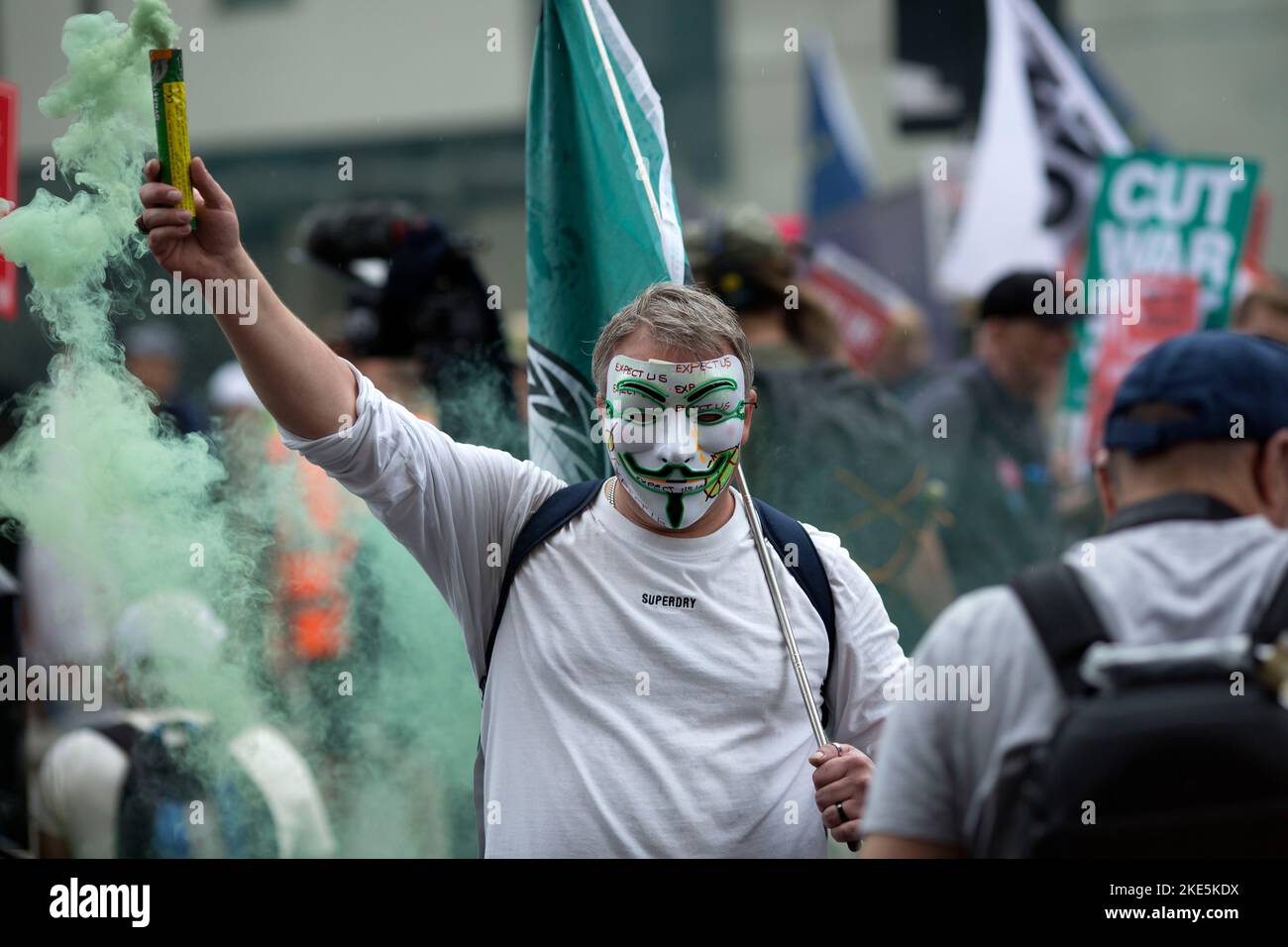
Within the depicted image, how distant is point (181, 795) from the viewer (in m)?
4.43

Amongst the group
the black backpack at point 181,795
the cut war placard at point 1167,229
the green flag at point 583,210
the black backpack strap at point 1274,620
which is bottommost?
the black backpack at point 181,795

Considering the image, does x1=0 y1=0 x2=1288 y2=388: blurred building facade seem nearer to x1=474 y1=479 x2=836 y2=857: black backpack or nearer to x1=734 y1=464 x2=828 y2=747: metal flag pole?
x1=474 y1=479 x2=836 y2=857: black backpack

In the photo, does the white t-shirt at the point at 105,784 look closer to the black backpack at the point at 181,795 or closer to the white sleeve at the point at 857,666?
the black backpack at the point at 181,795

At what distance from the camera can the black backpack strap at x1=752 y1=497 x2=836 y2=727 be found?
3002 mm

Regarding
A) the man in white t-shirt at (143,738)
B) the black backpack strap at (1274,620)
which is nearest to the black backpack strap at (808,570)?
the black backpack strap at (1274,620)

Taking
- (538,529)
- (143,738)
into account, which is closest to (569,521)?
(538,529)

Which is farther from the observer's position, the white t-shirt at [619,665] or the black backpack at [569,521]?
the black backpack at [569,521]

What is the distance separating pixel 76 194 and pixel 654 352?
1.30 m

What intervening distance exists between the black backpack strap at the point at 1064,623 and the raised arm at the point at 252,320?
1.22 m

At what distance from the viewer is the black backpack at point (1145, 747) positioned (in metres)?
2.23

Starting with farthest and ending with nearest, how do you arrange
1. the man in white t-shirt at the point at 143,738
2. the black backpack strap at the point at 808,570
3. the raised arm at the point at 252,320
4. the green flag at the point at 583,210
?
the man in white t-shirt at the point at 143,738, the green flag at the point at 583,210, the black backpack strap at the point at 808,570, the raised arm at the point at 252,320

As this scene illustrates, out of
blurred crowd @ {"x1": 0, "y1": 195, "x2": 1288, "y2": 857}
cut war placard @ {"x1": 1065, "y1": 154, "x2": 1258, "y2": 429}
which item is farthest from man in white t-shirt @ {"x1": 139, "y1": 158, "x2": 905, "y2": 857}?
cut war placard @ {"x1": 1065, "y1": 154, "x2": 1258, "y2": 429}

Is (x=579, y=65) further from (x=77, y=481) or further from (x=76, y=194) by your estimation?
(x=77, y=481)

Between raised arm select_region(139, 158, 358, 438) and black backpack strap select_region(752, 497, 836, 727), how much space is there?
804 millimetres
